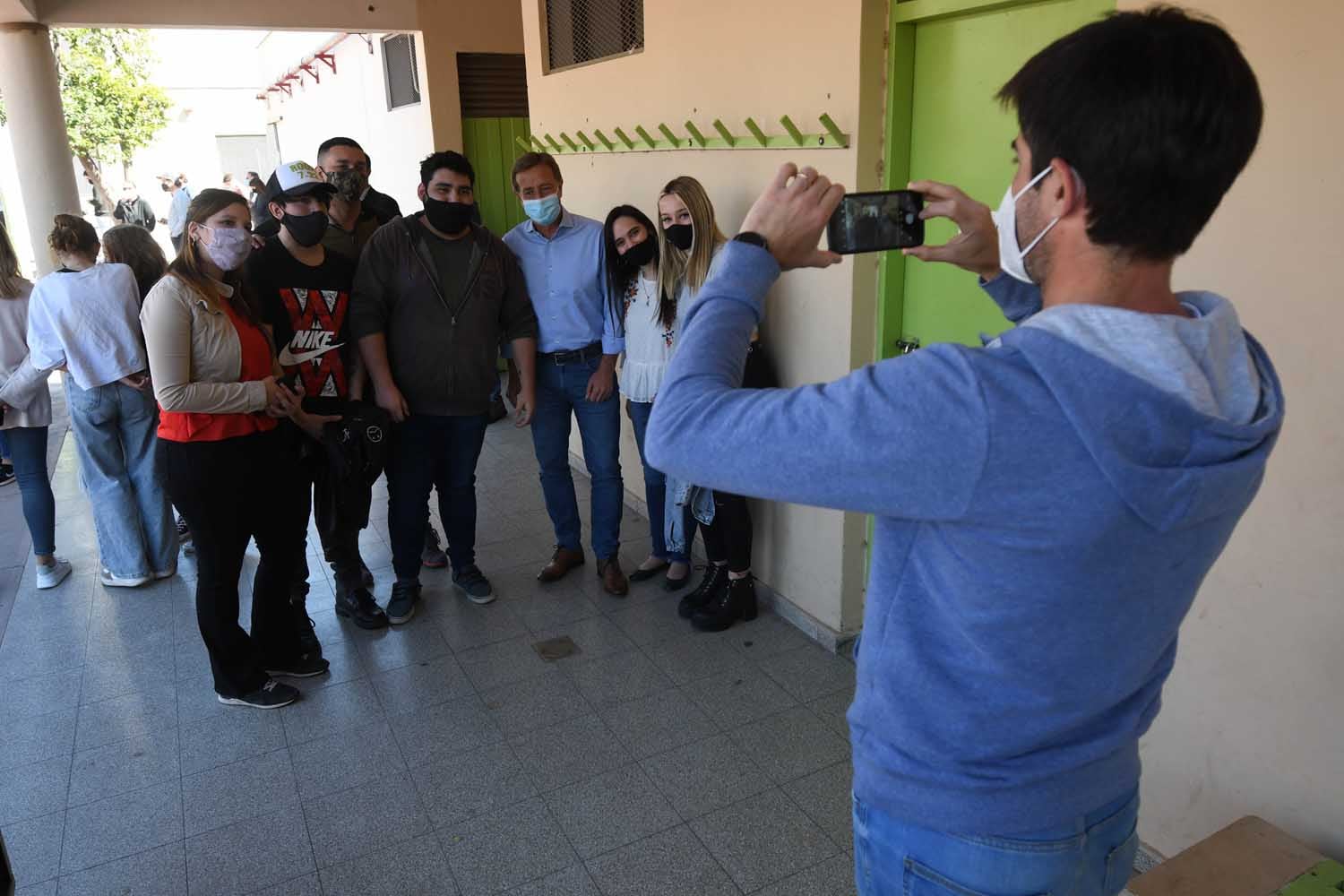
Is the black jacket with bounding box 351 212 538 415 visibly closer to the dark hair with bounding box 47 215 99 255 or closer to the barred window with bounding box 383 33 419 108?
the dark hair with bounding box 47 215 99 255

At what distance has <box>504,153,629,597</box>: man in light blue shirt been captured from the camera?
144 inches

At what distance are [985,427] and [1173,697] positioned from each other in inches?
68.4

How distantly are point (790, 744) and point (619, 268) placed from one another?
A: 1.90m

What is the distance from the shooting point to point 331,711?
300 centimetres

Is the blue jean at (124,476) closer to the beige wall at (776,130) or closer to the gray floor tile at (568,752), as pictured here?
the gray floor tile at (568,752)

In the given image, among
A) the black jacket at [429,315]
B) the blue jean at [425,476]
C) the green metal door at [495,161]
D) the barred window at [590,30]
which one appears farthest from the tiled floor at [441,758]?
the green metal door at [495,161]

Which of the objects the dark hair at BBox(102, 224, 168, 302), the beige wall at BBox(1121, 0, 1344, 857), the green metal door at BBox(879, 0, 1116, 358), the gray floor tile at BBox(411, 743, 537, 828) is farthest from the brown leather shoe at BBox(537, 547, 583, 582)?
the beige wall at BBox(1121, 0, 1344, 857)

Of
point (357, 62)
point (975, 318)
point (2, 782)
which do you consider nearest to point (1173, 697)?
point (975, 318)

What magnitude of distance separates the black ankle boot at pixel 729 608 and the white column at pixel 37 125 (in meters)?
5.53

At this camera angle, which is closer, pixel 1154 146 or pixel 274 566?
pixel 1154 146

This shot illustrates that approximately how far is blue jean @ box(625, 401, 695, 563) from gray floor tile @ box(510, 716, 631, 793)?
1.00 meters

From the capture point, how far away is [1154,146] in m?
0.74

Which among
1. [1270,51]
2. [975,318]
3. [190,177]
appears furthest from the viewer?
[190,177]

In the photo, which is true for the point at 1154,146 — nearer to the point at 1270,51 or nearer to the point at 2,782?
the point at 1270,51
